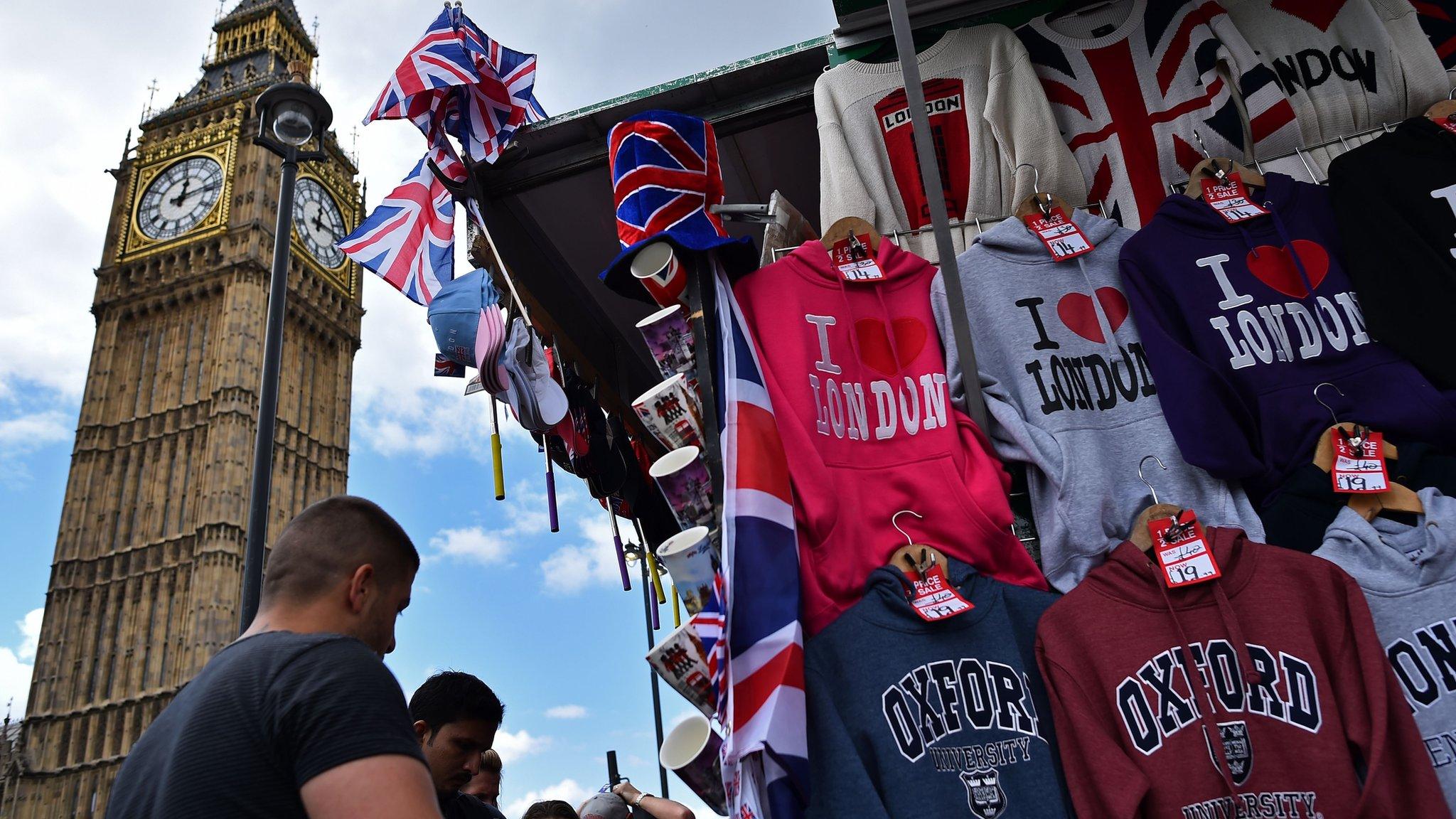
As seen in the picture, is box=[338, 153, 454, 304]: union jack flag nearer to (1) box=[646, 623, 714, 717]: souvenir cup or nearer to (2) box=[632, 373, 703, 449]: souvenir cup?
(2) box=[632, 373, 703, 449]: souvenir cup

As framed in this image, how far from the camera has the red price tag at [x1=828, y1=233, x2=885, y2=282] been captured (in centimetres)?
242

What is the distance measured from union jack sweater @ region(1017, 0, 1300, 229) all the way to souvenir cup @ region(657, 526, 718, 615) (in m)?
1.62

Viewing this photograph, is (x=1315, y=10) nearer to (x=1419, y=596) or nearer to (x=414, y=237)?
(x=1419, y=596)

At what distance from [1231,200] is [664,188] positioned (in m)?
1.40

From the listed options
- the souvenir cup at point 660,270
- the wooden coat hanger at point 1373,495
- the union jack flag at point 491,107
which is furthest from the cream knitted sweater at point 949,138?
the union jack flag at point 491,107

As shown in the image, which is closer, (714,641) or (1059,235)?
(714,641)

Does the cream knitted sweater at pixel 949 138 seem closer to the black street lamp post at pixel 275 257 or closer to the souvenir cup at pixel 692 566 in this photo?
the souvenir cup at pixel 692 566

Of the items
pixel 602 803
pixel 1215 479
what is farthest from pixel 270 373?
pixel 1215 479

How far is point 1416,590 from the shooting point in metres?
1.83

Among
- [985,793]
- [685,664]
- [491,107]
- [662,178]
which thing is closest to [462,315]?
[491,107]

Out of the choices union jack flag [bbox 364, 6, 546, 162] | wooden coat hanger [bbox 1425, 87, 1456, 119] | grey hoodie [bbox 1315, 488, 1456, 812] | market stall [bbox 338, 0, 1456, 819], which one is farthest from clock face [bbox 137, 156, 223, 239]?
grey hoodie [bbox 1315, 488, 1456, 812]

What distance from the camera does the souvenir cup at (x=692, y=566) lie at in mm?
1812

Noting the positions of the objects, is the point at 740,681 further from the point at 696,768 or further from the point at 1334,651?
the point at 1334,651

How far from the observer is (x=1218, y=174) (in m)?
2.52
